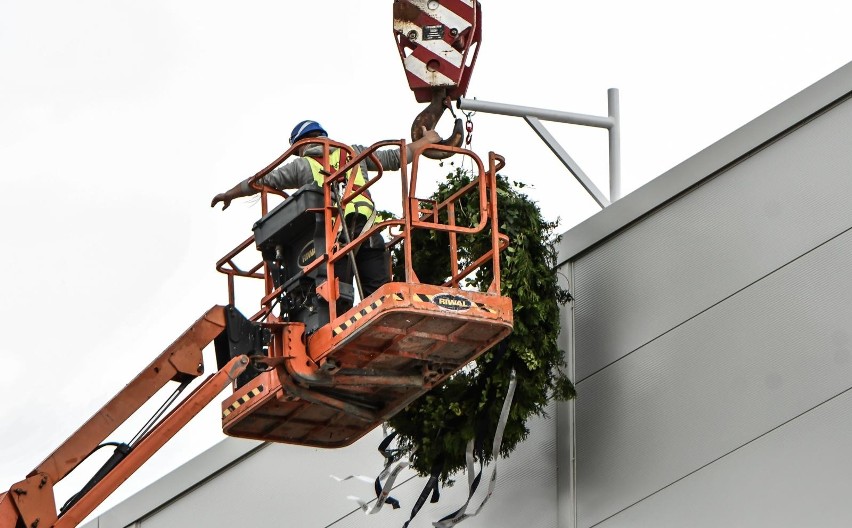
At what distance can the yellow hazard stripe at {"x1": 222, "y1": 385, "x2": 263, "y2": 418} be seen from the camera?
1373 cm

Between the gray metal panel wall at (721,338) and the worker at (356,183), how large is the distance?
2.65m

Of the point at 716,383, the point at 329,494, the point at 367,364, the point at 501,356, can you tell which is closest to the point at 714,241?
the point at 716,383

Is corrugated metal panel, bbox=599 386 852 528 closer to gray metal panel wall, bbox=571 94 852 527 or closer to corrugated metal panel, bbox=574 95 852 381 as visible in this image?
gray metal panel wall, bbox=571 94 852 527

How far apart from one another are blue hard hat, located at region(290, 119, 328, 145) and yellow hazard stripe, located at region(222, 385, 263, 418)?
2329 mm

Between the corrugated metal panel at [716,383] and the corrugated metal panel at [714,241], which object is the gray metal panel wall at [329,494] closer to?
the corrugated metal panel at [716,383]

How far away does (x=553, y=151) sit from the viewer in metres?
17.2

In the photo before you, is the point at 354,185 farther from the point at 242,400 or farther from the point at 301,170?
the point at 242,400

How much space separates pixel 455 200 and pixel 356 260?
136cm

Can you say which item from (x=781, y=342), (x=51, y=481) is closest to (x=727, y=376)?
(x=781, y=342)

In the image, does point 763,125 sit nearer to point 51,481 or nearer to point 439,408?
point 439,408

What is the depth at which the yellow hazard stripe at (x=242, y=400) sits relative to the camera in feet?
45.0

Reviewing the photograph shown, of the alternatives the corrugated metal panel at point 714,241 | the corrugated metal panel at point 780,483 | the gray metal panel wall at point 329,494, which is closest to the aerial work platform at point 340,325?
the corrugated metal panel at point 714,241

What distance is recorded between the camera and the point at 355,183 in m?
14.2

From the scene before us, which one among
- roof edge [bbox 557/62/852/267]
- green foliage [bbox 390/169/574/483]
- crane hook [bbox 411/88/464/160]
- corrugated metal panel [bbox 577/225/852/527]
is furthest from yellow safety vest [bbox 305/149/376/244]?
corrugated metal panel [bbox 577/225/852/527]
